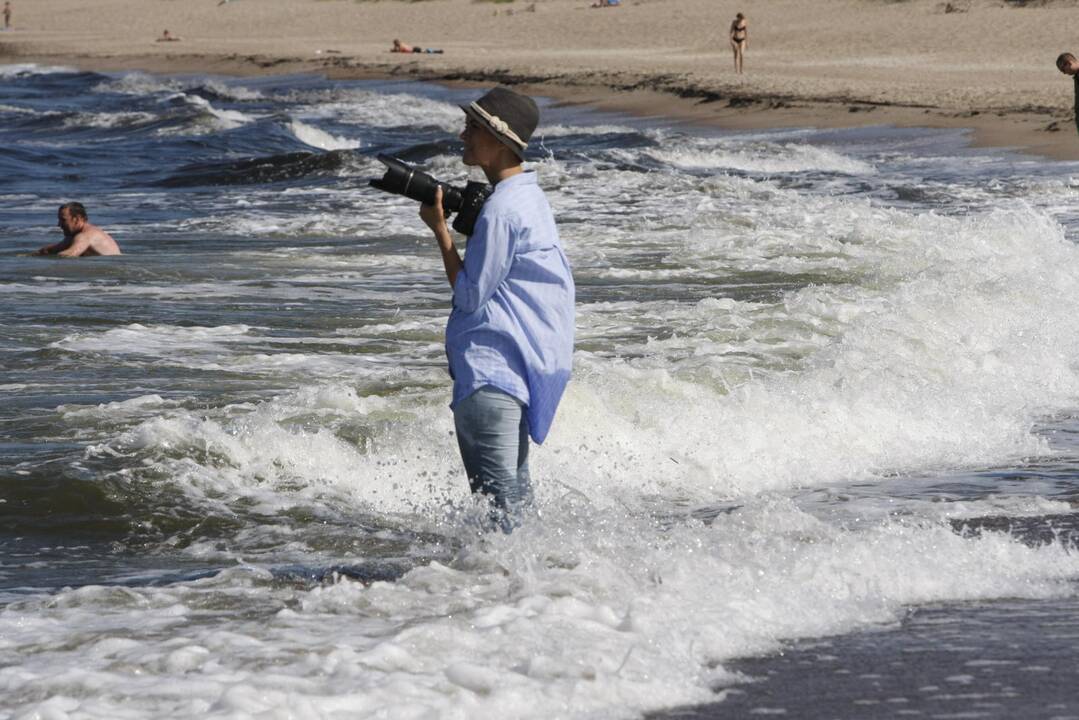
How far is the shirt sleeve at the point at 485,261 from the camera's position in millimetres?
4742

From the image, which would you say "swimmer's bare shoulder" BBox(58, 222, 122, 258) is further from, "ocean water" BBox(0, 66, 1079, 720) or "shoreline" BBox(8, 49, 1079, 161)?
"shoreline" BBox(8, 49, 1079, 161)

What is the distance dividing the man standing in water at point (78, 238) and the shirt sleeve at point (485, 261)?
9633 millimetres

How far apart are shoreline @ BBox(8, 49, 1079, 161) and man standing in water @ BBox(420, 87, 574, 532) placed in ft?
60.8

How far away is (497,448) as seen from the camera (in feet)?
16.3

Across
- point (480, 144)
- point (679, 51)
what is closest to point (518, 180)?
point (480, 144)

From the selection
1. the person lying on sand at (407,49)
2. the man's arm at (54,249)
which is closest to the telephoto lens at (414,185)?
the man's arm at (54,249)

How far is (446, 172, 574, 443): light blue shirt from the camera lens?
4.77m

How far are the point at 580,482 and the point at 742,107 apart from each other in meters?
25.5

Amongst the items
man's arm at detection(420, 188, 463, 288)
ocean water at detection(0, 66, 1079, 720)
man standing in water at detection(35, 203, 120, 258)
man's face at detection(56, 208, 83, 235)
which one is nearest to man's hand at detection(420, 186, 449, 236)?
man's arm at detection(420, 188, 463, 288)

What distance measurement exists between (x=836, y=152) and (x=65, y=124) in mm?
16413

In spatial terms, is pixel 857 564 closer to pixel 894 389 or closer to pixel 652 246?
pixel 894 389

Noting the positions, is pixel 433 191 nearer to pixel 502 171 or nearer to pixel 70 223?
pixel 502 171

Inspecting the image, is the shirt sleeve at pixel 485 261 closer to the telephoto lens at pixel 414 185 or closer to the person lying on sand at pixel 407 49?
the telephoto lens at pixel 414 185

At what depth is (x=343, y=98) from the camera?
133ft
